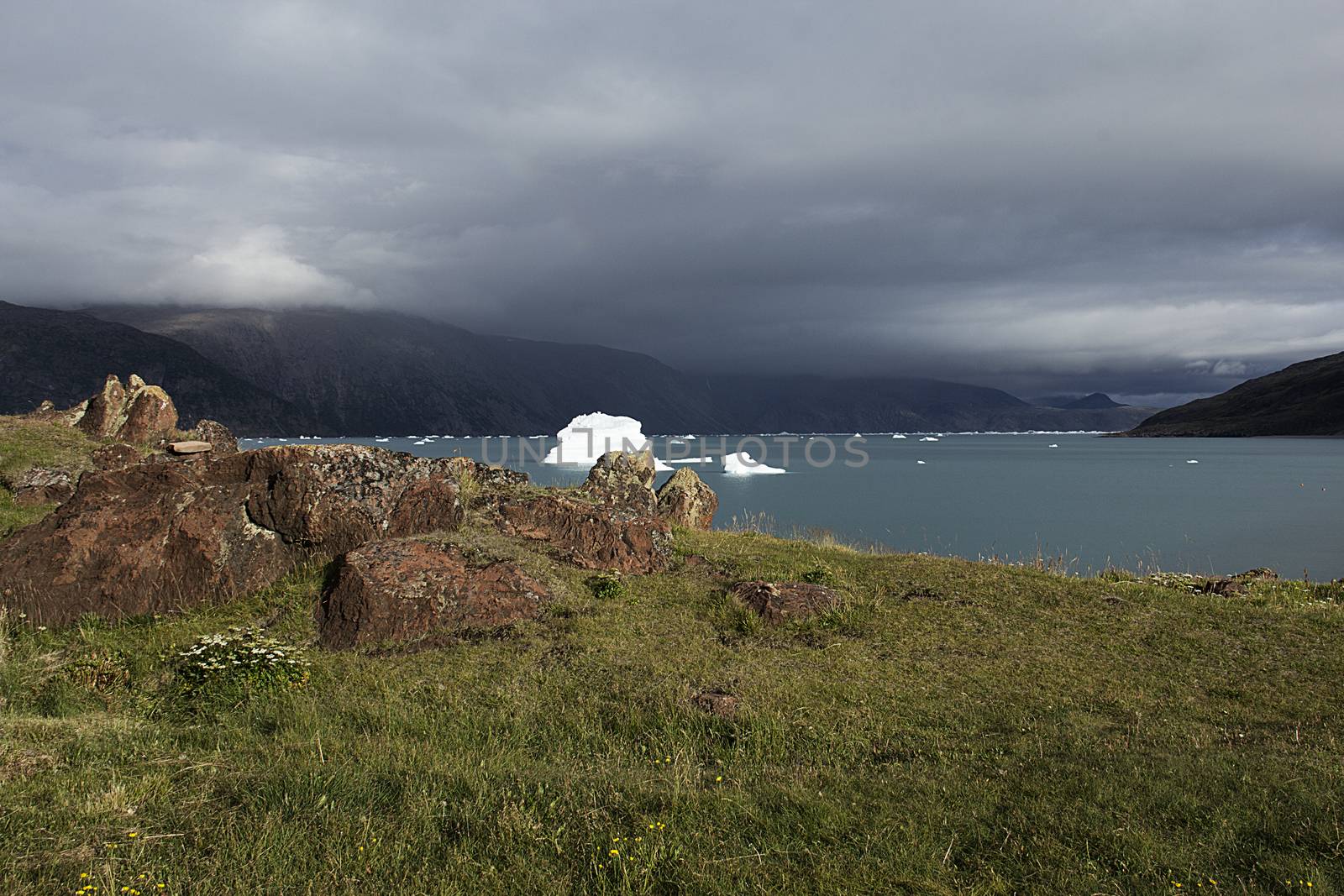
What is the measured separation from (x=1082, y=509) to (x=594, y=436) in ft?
175

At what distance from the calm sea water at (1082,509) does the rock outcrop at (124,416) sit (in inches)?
624

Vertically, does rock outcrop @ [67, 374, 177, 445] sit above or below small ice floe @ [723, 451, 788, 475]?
above

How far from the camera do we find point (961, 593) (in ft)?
46.1

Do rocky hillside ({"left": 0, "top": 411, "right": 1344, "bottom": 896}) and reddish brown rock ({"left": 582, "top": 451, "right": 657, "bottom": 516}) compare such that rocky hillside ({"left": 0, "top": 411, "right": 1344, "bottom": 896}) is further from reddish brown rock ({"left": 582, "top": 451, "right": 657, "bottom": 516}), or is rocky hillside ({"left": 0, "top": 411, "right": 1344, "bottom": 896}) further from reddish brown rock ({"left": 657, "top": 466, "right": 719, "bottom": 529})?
reddish brown rock ({"left": 657, "top": 466, "right": 719, "bottom": 529})

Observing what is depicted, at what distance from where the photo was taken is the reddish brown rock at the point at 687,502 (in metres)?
24.9

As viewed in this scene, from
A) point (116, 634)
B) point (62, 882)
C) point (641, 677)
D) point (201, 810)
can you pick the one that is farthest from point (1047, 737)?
point (116, 634)

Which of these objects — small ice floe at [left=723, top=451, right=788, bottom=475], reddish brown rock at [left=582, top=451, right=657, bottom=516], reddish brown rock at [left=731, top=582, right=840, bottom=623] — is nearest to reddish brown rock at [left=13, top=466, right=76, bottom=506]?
reddish brown rock at [left=582, top=451, right=657, bottom=516]

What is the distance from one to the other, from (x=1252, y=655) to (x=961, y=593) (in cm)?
439

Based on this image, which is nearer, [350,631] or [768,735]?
[768,735]

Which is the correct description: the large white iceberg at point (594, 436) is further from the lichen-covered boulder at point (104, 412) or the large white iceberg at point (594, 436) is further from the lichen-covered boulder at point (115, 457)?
the lichen-covered boulder at point (115, 457)

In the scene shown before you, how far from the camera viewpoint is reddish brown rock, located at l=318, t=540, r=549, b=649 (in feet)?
37.4

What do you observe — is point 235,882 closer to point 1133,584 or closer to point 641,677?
point 641,677

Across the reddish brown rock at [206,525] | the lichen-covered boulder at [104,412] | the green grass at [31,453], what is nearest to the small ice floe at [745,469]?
the lichen-covered boulder at [104,412]

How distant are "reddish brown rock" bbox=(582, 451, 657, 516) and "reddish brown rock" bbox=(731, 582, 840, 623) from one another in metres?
7.37
